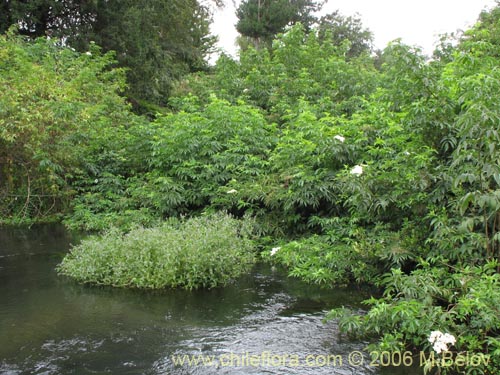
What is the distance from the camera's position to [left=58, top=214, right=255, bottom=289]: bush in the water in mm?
5770

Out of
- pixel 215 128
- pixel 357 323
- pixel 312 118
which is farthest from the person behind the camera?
pixel 215 128

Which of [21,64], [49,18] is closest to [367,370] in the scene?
[21,64]

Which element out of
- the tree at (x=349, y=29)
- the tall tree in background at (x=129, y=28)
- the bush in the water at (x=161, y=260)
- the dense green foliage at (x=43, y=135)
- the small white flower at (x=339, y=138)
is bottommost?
the bush in the water at (x=161, y=260)

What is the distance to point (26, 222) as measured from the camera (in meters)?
10.6

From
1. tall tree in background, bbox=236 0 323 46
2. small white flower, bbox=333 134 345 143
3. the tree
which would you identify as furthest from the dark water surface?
the tree

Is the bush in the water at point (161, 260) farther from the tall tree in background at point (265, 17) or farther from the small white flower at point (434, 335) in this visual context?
the tall tree in background at point (265, 17)

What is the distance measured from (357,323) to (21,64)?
10597mm

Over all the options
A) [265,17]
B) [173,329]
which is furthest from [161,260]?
[265,17]

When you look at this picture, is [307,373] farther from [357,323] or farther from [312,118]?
[312,118]

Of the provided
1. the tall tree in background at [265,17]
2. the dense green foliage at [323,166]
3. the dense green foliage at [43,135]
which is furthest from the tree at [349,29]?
the dense green foliage at [43,135]

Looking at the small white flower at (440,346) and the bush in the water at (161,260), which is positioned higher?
the bush in the water at (161,260)

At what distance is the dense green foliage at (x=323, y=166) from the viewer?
13.5 ft

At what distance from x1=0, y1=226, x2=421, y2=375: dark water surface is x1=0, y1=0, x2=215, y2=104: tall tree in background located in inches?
458

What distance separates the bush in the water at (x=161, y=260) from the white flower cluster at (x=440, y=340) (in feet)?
10.0
